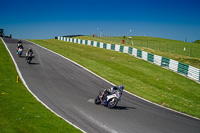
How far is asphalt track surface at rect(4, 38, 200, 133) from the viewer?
34.2ft

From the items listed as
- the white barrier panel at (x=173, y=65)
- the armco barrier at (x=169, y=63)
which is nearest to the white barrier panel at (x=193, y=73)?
the armco barrier at (x=169, y=63)

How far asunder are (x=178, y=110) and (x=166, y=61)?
49.4 feet

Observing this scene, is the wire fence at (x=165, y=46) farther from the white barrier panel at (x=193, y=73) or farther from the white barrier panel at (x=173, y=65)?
the white barrier panel at (x=193, y=73)

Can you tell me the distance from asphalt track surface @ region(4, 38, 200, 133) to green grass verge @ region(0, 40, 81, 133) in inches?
29.0

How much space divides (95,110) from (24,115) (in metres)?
3.77

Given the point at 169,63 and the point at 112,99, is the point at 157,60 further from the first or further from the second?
the point at 112,99

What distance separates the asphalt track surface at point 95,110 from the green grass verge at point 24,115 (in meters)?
0.74

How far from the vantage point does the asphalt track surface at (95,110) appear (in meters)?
10.4

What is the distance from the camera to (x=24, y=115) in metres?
10.2

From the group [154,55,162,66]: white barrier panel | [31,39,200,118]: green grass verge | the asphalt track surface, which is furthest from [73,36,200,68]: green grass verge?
the asphalt track surface

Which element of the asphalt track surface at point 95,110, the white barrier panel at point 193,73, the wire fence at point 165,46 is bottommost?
the asphalt track surface at point 95,110

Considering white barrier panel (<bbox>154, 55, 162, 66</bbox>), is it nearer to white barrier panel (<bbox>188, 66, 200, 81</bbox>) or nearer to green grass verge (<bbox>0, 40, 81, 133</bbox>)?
white barrier panel (<bbox>188, 66, 200, 81</bbox>)

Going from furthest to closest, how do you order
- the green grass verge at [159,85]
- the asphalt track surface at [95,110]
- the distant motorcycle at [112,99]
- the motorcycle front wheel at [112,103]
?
the green grass verge at [159,85] → the motorcycle front wheel at [112,103] → the distant motorcycle at [112,99] → the asphalt track surface at [95,110]

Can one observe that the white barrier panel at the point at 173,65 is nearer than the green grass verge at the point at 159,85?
No
